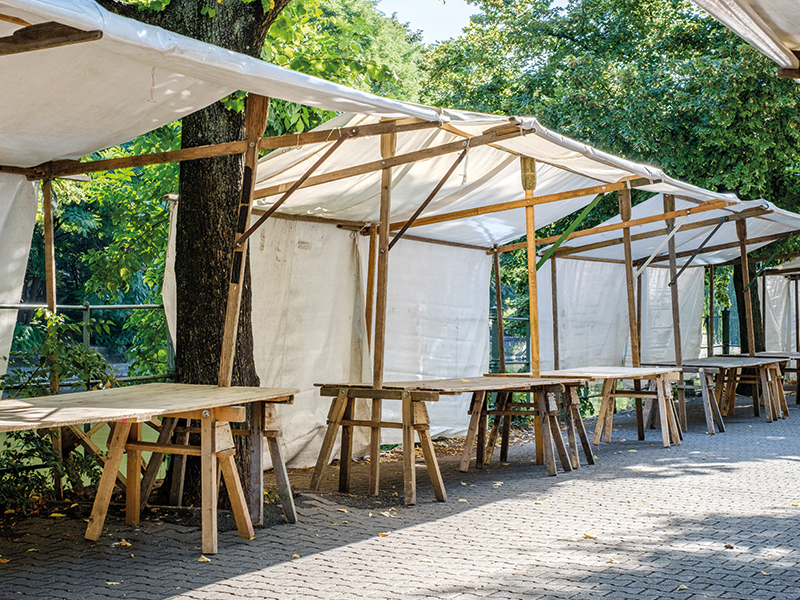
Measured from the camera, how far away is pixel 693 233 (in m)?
11.8

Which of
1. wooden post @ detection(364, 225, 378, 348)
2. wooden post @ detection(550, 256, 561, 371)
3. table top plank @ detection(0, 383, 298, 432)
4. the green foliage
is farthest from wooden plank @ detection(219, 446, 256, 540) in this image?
wooden post @ detection(550, 256, 561, 371)

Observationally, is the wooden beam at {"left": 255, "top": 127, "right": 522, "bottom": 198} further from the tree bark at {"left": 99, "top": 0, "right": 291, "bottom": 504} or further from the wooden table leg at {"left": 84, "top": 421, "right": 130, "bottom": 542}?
the wooden table leg at {"left": 84, "top": 421, "right": 130, "bottom": 542}

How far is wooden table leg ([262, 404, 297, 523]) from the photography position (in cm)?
493

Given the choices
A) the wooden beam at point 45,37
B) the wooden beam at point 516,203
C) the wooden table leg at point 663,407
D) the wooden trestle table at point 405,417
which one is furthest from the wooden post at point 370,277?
the wooden beam at point 45,37

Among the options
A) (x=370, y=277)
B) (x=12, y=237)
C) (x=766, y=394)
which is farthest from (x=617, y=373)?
(x=12, y=237)

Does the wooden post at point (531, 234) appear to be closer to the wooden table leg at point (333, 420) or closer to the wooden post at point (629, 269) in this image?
the wooden table leg at point (333, 420)

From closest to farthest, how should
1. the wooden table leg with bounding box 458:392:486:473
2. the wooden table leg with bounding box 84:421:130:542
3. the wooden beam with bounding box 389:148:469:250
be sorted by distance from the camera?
the wooden table leg with bounding box 84:421:130:542
the wooden beam with bounding box 389:148:469:250
the wooden table leg with bounding box 458:392:486:473

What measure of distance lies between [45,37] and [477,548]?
10.6 ft

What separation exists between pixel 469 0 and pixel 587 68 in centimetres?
433

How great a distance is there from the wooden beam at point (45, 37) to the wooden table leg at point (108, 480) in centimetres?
220

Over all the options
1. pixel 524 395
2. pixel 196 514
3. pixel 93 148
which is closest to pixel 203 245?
pixel 93 148

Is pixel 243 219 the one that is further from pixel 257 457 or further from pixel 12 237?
pixel 12 237

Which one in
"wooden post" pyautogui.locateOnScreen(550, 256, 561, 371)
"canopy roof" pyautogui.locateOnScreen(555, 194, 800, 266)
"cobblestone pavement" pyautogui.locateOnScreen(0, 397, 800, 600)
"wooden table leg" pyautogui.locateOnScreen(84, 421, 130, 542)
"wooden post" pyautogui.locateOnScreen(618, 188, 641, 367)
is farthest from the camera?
"wooden post" pyautogui.locateOnScreen(550, 256, 561, 371)

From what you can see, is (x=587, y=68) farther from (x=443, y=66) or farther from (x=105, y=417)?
(x=105, y=417)
